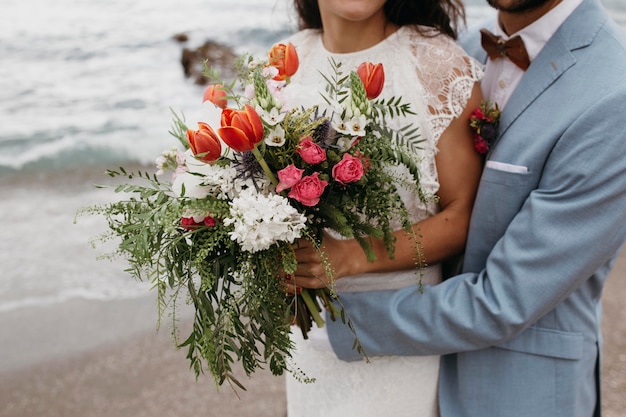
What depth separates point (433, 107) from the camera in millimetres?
1982

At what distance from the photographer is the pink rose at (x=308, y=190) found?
1.46 meters

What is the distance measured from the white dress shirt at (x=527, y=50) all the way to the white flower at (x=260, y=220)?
0.99 meters

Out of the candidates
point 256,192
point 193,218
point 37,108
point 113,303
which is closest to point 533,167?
point 256,192

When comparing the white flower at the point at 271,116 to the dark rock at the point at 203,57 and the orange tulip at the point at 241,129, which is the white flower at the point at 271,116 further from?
the dark rock at the point at 203,57

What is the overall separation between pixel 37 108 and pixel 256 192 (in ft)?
34.9

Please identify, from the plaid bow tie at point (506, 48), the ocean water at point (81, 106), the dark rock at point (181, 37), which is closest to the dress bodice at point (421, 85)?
the plaid bow tie at point (506, 48)

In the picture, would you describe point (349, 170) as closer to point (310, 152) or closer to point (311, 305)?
point (310, 152)

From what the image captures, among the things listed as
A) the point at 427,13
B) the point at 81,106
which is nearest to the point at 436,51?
the point at 427,13

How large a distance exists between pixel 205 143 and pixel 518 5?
112 centimetres

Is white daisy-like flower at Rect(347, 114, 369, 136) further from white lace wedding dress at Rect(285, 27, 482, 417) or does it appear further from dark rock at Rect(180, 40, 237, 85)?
dark rock at Rect(180, 40, 237, 85)

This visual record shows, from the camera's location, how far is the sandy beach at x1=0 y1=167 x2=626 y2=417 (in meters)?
3.67

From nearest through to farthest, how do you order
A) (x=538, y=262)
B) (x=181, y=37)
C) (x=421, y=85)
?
(x=538, y=262), (x=421, y=85), (x=181, y=37)

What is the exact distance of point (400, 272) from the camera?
7.06 feet

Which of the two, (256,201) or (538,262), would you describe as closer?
(256,201)
